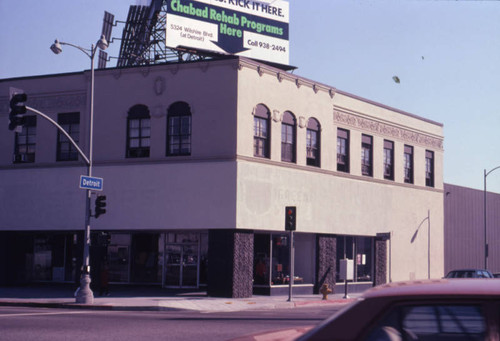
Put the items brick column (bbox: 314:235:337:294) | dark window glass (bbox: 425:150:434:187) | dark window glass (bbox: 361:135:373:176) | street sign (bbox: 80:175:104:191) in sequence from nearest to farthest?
street sign (bbox: 80:175:104:191)
brick column (bbox: 314:235:337:294)
dark window glass (bbox: 361:135:373:176)
dark window glass (bbox: 425:150:434:187)

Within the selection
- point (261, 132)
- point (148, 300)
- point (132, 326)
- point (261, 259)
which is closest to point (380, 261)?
point (261, 259)

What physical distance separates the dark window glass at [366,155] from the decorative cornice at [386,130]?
0.63m

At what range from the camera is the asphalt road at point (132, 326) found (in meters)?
15.1

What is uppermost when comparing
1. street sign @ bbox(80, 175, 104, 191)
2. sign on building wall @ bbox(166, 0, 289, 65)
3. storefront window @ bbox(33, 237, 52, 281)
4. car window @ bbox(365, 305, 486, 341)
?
sign on building wall @ bbox(166, 0, 289, 65)

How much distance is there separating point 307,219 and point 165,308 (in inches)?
454

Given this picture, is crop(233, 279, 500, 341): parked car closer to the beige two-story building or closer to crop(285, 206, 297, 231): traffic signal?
the beige two-story building

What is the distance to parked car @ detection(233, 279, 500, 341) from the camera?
180 inches

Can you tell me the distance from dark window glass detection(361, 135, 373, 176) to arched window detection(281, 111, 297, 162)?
261 inches

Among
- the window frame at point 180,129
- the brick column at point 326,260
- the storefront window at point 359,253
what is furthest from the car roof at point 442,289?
the storefront window at point 359,253

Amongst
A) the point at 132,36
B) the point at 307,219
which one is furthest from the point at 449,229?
the point at 132,36

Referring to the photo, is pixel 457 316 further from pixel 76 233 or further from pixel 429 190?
pixel 429 190

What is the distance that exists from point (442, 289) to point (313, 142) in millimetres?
31749

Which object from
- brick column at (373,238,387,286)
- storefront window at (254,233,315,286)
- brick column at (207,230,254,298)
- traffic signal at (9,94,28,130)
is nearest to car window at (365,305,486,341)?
traffic signal at (9,94,28,130)

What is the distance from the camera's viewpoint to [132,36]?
4388 centimetres
